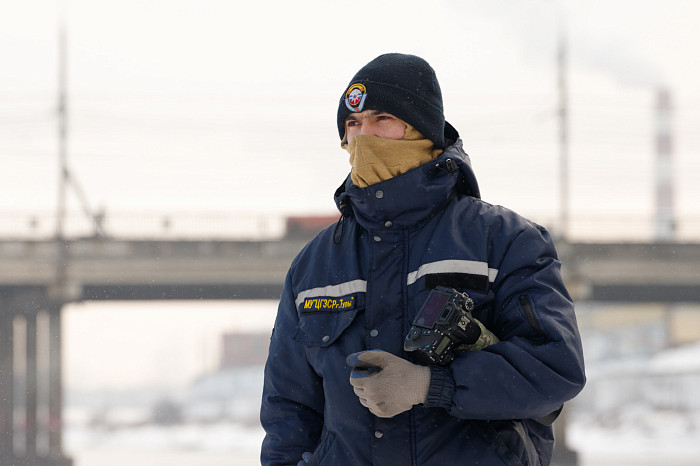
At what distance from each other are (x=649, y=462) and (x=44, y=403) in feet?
73.1

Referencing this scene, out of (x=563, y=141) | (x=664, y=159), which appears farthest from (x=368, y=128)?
(x=664, y=159)

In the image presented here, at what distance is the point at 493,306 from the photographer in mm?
2166

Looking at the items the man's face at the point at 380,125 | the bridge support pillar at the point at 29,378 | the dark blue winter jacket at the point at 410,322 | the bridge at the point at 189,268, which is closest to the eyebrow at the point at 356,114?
the man's face at the point at 380,125

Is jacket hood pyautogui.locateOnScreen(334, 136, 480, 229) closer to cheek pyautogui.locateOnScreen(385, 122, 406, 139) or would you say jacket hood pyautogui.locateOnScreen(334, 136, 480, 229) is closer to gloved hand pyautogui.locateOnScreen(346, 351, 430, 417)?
cheek pyautogui.locateOnScreen(385, 122, 406, 139)

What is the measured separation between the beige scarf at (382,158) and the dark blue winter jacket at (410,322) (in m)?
0.05

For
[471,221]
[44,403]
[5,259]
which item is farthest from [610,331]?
[471,221]

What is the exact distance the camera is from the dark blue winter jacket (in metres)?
1.98

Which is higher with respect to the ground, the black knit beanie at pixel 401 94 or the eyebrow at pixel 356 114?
the black knit beanie at pixel 401 94

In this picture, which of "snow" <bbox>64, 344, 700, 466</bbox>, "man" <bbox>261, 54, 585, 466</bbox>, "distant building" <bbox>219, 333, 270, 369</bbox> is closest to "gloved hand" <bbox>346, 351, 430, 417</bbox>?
"man" <bbox>261, 54, 585, 466</bbox>

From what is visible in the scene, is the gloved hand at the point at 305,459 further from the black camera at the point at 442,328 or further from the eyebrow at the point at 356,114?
the eyebrow at the point at 356,114

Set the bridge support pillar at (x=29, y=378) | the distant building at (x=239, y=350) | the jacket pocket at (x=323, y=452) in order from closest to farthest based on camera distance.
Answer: the jacket pocket at (x=323, y=452) → the bridge support pillar at (x=29, y=378) → the distant building at (x=239, y=350)

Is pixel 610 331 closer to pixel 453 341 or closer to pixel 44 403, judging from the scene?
pixel 44 403

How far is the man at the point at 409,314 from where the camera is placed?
1.97 metres

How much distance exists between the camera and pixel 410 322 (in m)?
2.14
